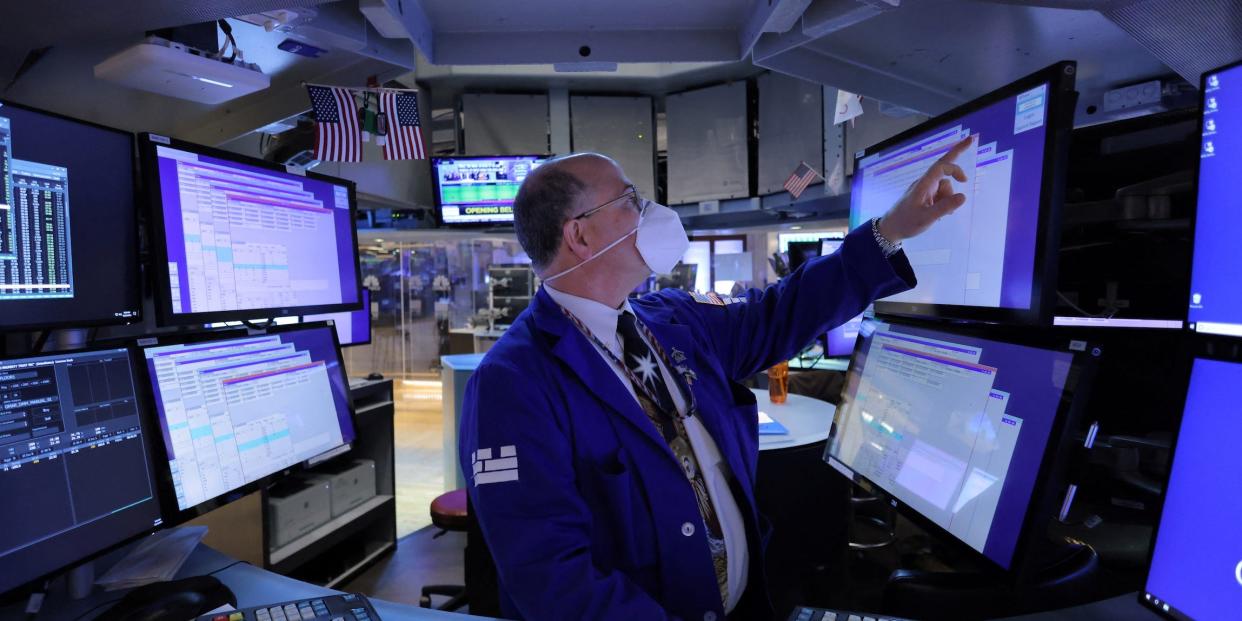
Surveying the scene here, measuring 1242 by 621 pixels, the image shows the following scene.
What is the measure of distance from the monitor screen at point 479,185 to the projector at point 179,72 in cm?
394

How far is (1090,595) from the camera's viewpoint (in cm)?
110

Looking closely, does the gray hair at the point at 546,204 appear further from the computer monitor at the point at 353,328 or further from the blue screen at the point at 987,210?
the computer monitor at the point at 353,328

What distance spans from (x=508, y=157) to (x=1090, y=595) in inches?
233

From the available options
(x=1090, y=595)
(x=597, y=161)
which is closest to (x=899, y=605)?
(x=1090, y=595)

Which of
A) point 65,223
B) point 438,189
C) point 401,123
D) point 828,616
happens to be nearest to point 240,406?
point 65,223

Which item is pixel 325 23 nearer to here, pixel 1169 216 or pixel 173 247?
pixel 173 247

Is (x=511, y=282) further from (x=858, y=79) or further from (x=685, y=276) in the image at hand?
(x=858, y=79)

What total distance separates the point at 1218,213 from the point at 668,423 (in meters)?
0.94

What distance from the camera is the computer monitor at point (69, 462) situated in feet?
3.25

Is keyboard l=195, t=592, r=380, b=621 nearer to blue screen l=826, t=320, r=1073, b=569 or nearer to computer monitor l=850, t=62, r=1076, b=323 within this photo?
blue screen l=826, t=320, r=1073, b=569

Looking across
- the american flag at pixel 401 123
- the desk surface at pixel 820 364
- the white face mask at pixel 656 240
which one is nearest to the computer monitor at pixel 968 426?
the white face mask at pixel 656 240

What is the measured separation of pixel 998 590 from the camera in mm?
1052

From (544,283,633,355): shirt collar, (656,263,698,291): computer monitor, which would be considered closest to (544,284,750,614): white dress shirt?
(544,283,633,355): shirt collar

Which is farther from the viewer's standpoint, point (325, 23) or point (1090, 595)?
point (325, 23)
